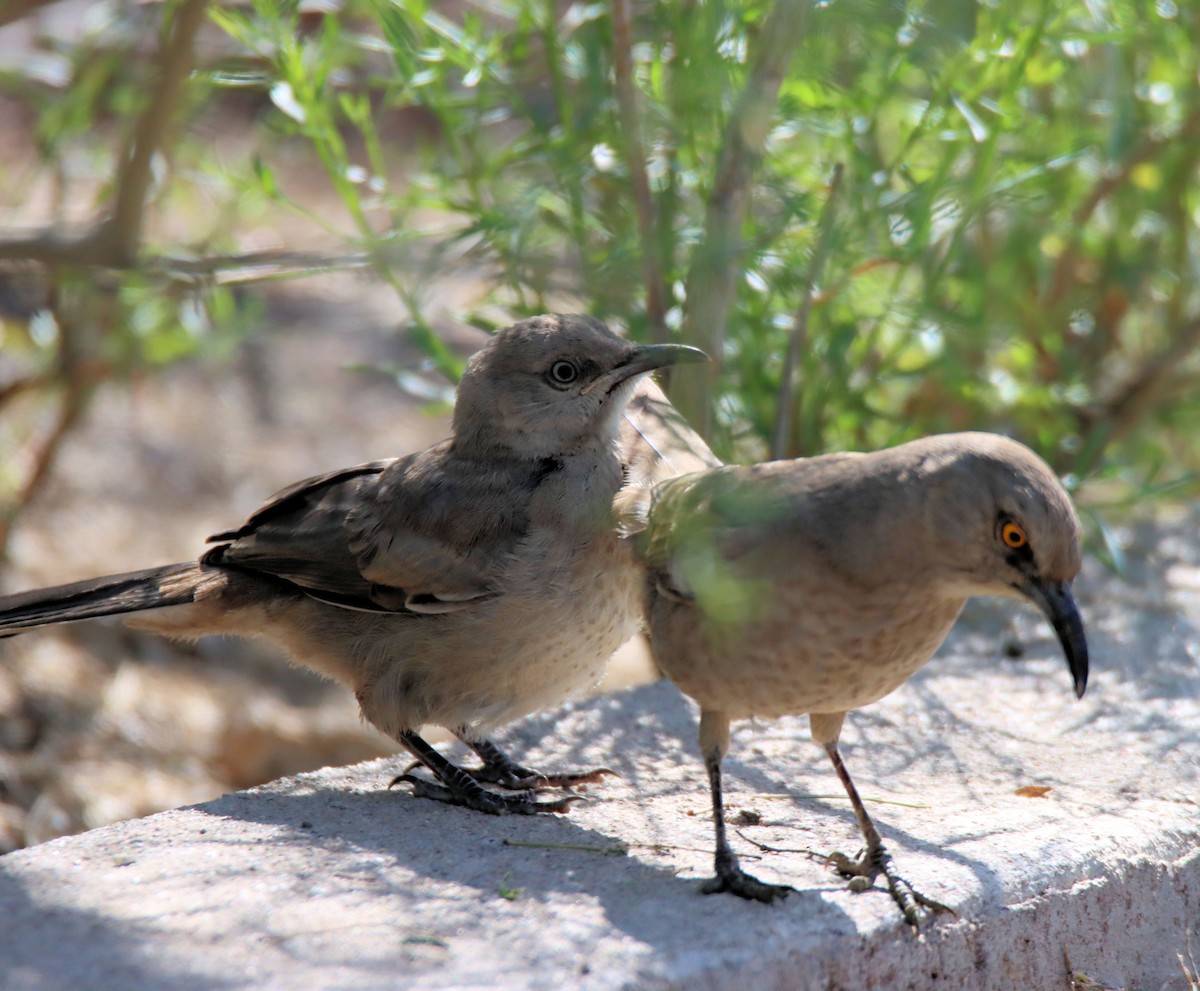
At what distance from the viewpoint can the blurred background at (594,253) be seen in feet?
11.7

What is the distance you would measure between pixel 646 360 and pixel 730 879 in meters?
1.55

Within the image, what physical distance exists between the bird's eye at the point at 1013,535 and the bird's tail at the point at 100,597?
2.58 meters

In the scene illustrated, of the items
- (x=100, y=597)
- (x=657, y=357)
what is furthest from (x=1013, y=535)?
(x=100, y=597)

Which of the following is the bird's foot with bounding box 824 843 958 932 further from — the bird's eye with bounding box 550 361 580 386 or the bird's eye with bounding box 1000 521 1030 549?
the bird's eye with bounding box 550 361 580 386

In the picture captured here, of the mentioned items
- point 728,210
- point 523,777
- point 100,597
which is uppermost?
point 728,210

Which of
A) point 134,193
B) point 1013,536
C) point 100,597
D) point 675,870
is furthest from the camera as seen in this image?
point 100,597

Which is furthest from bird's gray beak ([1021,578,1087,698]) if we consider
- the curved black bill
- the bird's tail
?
the bird's tail

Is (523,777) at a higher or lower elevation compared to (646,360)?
lower

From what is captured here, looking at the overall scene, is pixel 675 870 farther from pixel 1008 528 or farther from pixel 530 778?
pixel 1008 528

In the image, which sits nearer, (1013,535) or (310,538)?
(1013,535)

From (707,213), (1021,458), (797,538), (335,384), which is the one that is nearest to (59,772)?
(335,384)

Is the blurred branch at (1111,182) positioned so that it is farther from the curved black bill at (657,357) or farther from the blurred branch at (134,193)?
the blurred branch at (134,193)

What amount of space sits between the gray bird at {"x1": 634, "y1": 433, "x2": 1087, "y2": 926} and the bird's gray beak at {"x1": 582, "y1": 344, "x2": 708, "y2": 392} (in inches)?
31.1

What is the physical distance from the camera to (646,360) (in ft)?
12.7
